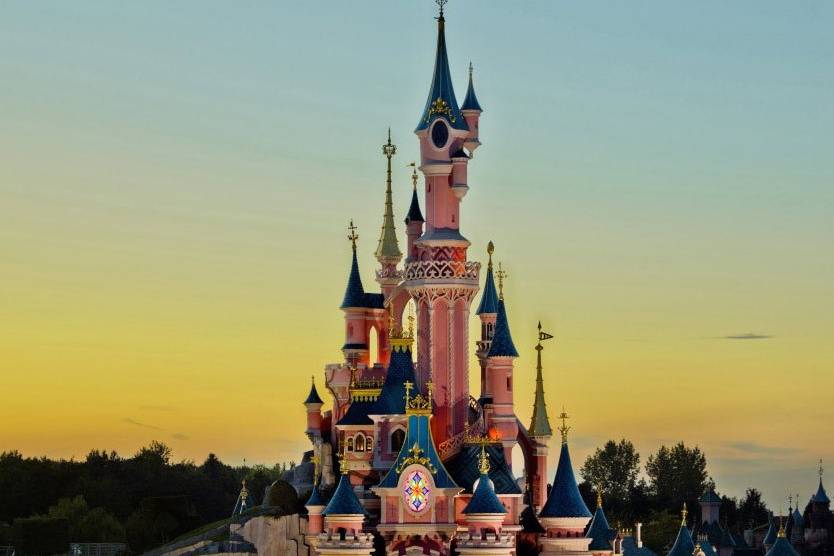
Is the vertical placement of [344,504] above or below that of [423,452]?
below

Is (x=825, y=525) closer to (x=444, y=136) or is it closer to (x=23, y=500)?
(x=23, y=500)

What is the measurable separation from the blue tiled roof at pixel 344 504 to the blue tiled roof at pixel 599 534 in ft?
45.2

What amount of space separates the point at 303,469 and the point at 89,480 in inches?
1442

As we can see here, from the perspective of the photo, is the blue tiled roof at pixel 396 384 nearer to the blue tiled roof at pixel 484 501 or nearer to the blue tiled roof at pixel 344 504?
the blue tiled roof at pixel 344 504

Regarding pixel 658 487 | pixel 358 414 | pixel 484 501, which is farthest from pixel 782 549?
pixel 658 487

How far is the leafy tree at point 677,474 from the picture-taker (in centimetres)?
17550

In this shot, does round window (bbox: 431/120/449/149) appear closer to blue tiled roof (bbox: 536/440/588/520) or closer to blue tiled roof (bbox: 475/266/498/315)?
blue tiled roof (bbox: 475/266/498/315)

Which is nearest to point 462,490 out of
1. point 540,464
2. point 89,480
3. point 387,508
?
point 387,508

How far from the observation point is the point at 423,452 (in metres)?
84.2

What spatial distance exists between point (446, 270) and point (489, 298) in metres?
5.69

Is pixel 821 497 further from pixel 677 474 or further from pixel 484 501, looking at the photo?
pixel 484 501

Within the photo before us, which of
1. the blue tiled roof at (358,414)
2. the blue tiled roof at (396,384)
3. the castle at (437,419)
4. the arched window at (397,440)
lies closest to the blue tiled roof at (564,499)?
the castle at (437,419)

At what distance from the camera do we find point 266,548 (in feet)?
308

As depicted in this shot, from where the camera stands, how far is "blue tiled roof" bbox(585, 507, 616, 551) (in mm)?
95000
